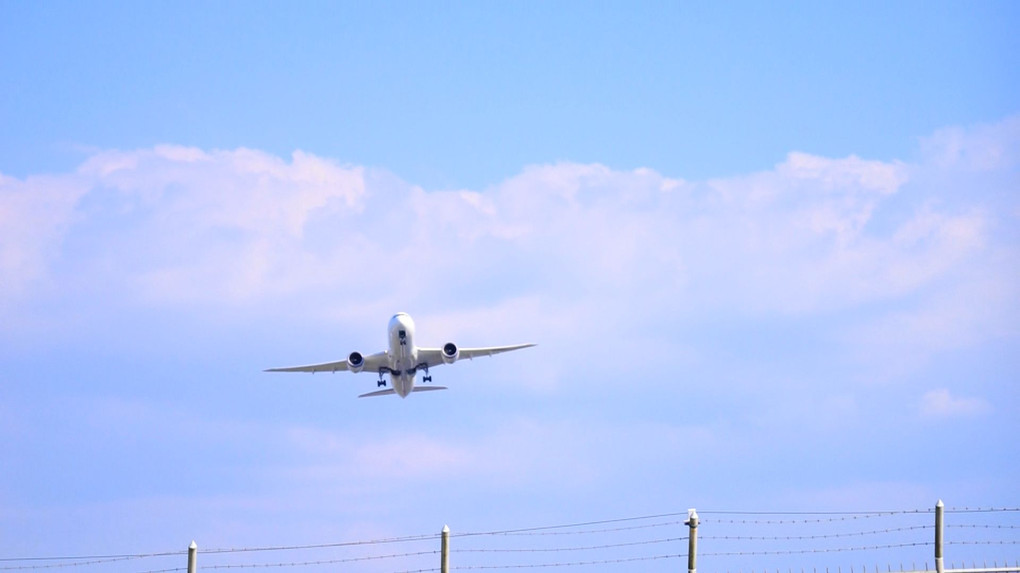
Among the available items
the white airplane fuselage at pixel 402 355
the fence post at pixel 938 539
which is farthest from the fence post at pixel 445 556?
the white airplane fuselage at pixel 402 355

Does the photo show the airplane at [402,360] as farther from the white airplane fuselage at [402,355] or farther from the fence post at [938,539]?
the fence post at [938,539]

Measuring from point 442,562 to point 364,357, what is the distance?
4624 cm

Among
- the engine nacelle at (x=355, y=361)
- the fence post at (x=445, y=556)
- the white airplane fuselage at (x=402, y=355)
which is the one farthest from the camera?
the engine nacelle at (x=355, y=361)

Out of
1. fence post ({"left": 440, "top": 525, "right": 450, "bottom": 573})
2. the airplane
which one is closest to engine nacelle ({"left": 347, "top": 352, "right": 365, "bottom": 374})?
the airplane

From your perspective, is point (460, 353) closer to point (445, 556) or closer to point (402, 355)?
point (402, 355)

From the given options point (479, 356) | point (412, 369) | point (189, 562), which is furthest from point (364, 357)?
point (189, 562)

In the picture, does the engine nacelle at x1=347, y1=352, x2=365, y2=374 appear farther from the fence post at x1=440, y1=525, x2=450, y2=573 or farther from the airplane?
the fence post at x1=440, y1=525, x2=450, y2=573

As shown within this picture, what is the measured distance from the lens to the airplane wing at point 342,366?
70.8 metres

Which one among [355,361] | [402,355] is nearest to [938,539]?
[402,355]

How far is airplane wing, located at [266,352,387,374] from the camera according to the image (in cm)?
7075

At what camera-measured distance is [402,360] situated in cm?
6888

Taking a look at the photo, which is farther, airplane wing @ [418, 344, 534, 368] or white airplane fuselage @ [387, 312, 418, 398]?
airplane wing @ [418, 344, 534, 368]

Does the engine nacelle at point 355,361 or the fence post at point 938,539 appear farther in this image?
the engine nacelle at point 355,361

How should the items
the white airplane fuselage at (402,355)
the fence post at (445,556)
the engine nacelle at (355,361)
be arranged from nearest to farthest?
the fence post at (445,556), the white airplane fuselage at (402,355), the engine nacelle at (355,361)
